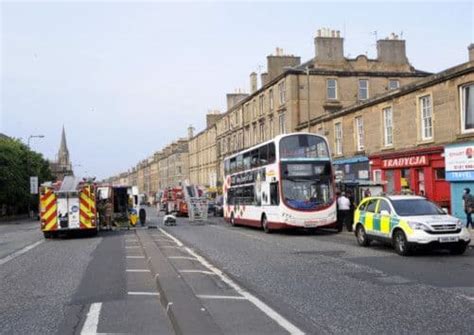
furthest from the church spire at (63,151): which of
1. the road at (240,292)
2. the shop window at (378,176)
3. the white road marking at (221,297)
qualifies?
the white road marking at (221,297)

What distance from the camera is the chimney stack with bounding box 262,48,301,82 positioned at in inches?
2154

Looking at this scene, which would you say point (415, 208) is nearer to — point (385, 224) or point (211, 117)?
point (385, 224)

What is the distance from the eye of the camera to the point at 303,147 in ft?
79.0

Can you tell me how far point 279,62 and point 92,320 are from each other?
162ft

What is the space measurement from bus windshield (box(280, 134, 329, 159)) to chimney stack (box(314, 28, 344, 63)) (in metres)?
24.6

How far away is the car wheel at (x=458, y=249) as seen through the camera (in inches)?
578

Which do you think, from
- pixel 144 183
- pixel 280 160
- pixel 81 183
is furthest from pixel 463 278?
pixel 144 183

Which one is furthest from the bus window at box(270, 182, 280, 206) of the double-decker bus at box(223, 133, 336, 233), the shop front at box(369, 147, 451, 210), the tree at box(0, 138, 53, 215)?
the tree at box(0, 138, 53, 215)

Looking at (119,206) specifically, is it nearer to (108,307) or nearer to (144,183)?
(108,307)

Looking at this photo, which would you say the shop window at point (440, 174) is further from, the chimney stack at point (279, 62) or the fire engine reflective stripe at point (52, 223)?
the chimney stack at point (279, 62)

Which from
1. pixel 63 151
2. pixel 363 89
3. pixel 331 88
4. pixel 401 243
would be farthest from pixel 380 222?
pixel 63 151

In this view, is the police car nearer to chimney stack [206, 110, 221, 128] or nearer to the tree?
the tree

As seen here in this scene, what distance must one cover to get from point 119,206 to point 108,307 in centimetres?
2510

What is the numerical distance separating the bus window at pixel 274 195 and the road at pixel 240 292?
281 inches
